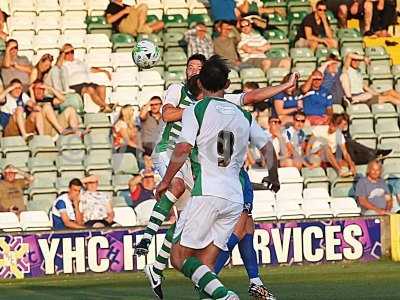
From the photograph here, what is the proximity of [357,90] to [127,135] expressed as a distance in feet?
12.7

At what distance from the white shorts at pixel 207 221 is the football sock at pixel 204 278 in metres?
0.15

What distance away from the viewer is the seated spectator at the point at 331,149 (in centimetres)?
1989

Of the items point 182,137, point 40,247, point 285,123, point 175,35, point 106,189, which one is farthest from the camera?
point 175,35

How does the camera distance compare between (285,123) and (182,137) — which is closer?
(182,137)

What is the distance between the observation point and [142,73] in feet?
71.0

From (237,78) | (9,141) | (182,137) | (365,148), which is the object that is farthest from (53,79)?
(182,137)

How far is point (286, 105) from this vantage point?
20844 millimetres

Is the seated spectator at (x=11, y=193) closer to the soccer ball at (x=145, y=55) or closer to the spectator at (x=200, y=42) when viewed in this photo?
the spectator at (x=200, y=42)

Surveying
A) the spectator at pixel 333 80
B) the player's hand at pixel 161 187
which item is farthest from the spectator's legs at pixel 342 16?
Answer: the player's hand at pixel 161 187

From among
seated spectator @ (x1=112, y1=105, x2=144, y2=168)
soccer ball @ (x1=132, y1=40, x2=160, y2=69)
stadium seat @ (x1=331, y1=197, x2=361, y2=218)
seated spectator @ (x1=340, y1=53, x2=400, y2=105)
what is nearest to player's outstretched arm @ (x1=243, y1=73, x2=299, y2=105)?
soccer ball @ (x1=132, y1=40, x2=160, y2=69)

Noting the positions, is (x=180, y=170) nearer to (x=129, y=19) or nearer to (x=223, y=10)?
(x=223, y=10)

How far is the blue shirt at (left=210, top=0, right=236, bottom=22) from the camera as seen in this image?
73.6 feet

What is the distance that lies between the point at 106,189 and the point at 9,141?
5.95ft

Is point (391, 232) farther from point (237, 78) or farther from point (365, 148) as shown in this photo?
point (237, 78)
